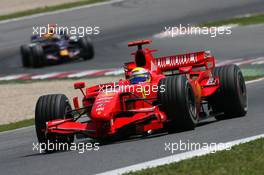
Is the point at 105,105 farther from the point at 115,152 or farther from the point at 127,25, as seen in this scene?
the point at 127,25

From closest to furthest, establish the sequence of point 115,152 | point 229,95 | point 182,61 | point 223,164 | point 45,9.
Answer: point 223,164 → point 115,152 → point 229,95 → point 182,61 → point 45,9

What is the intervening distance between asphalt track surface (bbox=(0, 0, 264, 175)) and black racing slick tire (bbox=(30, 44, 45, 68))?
394 millimetres

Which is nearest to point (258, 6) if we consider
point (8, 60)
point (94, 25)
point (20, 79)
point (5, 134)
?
point (94, 25)

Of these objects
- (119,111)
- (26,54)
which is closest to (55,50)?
(26,54)

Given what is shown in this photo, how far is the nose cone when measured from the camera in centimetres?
1162

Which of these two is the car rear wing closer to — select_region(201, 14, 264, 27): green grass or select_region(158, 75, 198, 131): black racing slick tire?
select_region(158, 75, 198, 131): black racing slick tire

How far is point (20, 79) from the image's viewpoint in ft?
86.1

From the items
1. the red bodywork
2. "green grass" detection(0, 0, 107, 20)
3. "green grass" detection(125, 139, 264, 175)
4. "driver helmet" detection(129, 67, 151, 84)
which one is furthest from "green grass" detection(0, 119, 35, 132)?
"green grass" detection(0, 0, 107, 20)

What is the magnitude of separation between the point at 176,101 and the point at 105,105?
0.97m

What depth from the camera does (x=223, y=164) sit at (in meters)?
8.79

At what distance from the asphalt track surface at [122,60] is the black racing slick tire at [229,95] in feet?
0.86

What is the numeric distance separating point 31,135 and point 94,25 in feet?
74.1

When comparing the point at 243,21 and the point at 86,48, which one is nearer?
the point at 86,48

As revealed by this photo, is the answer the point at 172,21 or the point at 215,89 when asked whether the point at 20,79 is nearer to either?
the point at 172,21
